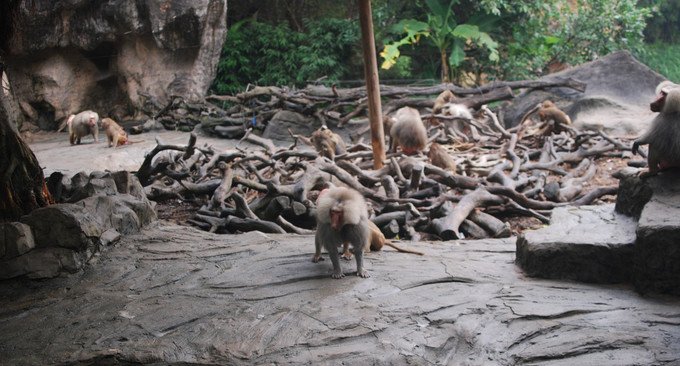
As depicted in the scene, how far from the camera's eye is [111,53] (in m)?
16.0

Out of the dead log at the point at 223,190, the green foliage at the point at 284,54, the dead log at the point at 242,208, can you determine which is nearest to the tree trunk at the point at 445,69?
the green foliage at the point at 284,54

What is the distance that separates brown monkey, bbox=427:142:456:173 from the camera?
27.6ft

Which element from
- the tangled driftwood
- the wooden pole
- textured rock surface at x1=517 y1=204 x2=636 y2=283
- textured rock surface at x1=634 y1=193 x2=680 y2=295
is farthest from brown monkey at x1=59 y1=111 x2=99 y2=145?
textured rock surface at x1=634 y1=193 x2=680 y2=295

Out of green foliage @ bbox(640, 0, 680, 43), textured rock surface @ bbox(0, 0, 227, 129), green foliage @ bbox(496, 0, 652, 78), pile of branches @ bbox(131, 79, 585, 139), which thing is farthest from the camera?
green foliage @ bbox(496, 0, 652, 78)

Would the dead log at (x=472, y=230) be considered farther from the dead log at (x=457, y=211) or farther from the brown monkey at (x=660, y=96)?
the brown monkey at (x=660, y=96)

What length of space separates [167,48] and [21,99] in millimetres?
3807

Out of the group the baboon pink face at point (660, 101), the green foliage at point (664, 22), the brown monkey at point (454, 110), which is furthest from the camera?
the green foliage at point (664, 22)

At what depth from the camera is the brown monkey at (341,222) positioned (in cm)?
398

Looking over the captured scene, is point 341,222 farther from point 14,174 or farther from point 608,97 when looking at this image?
point 608,97

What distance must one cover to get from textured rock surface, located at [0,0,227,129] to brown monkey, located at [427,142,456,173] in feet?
28.8

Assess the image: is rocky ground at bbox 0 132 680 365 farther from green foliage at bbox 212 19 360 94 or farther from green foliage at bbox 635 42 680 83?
green foliage at bbox 212 19 360 94

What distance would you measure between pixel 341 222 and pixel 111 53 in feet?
45.6

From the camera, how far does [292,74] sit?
1680 cm

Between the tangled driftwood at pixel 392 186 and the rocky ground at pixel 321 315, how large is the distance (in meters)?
1.71
